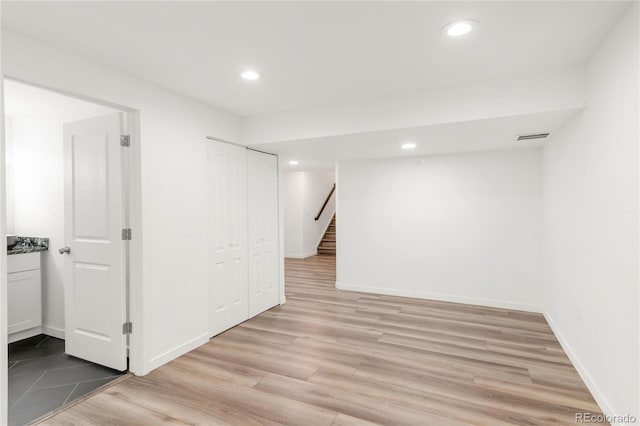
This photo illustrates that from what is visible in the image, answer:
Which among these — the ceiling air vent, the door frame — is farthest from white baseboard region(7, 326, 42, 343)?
the ceiling air vent

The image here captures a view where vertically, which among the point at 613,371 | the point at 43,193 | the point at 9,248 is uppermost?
the point at 43,193

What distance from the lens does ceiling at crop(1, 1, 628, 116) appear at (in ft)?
5.99

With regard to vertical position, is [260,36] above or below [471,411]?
above

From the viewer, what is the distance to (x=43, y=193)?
3660 millimetres

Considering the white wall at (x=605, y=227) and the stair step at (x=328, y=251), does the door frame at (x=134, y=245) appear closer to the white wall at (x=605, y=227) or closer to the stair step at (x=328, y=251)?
the white wall at (x=605, y=227)

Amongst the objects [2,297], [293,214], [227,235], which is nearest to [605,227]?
[227,235]

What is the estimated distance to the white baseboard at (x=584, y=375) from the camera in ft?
7.16

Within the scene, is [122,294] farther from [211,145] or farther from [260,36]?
[260,36]

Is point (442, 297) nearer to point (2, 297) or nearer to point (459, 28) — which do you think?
point (459, 28)

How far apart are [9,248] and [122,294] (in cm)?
175

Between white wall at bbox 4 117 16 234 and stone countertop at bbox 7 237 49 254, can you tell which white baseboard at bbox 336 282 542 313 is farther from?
white wall at bbox 4 117 16 234

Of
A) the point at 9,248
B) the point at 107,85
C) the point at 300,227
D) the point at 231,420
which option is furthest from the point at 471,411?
the point at 300,227

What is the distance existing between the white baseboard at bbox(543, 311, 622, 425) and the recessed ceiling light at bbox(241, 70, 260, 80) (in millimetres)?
3337

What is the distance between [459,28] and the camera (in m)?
2.02
